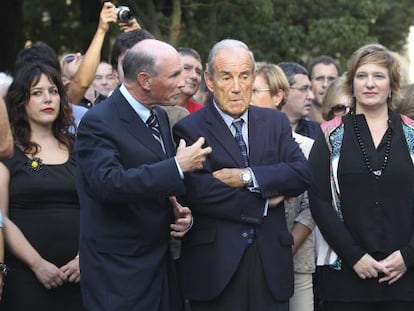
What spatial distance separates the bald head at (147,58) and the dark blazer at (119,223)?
17 centimetres

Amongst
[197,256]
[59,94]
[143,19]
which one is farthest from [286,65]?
[143,19]

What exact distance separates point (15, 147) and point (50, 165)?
26 centimetres

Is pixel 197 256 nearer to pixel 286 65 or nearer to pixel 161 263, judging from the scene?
pixel 161 263

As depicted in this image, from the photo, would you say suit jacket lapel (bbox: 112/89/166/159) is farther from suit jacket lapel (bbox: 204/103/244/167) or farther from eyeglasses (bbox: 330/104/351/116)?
eyeglasses (bbox: 330/104/351/116)

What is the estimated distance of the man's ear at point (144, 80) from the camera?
16.0ft

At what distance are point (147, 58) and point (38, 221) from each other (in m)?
1.53

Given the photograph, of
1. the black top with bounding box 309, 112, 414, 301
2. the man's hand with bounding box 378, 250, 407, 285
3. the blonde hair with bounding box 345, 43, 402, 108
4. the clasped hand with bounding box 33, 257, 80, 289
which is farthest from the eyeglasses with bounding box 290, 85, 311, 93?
the clasped hand with bounding box 33, 257, 80, 289

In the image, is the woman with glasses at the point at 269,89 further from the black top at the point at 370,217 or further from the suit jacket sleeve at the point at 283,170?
the suit jacket sleeve at the point at 283,170

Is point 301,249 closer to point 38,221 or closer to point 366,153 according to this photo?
point 366,153

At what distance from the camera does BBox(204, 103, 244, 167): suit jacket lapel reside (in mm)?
5180

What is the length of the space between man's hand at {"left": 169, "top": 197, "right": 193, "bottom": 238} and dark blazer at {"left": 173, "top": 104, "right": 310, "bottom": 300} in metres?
0.14

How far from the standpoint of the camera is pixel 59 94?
6172mm

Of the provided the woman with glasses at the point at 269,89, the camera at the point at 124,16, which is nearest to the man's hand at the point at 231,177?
the woman with glasses at the point at 269,89

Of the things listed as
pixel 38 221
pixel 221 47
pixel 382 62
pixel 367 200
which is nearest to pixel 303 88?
pixel 382 62
